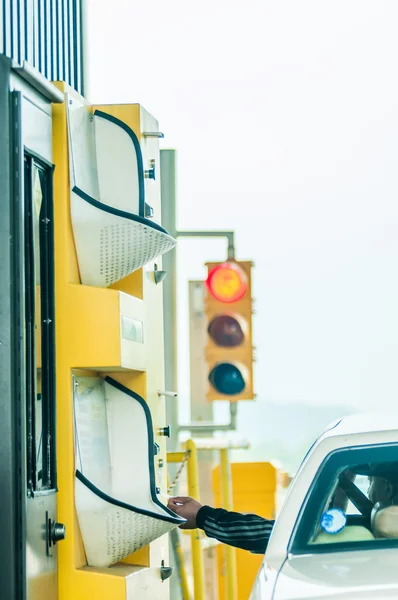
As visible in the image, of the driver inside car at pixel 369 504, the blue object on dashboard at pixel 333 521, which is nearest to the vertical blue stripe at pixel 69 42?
the driver inside car at pixel 369 504

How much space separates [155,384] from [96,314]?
1098mm

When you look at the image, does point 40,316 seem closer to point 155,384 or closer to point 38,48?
point 155,384

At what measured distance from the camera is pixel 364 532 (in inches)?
186

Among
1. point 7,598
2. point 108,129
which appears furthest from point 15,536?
point 108,129

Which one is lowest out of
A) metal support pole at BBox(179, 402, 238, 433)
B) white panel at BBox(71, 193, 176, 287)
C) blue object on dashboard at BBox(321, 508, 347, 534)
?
blue object on dashboard at BBox(321, 508, 347, 534)

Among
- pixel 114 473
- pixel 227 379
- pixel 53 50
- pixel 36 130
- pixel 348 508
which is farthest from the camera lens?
pixel 227 379

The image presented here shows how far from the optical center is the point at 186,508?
6.80 m

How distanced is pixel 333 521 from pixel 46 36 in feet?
14.2

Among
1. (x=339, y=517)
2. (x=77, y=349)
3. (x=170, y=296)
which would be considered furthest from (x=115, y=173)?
(x=170, y=296)

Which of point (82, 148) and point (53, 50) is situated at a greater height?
point (53, 50)

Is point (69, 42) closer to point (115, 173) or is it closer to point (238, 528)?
point (115, 173)

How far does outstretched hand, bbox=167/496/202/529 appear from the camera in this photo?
6773 mm

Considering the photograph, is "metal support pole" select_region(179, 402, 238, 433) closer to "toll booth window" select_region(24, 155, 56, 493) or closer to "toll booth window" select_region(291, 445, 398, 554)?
"toll booth window" select_region(24, 155, 56, 493)

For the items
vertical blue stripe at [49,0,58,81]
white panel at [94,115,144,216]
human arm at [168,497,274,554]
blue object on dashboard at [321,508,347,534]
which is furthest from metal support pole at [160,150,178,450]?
blue object on dashboard at [321,508,347,534]
